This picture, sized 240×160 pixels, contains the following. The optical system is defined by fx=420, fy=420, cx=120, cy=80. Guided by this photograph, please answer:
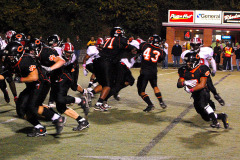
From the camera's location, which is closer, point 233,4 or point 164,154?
point 164,154

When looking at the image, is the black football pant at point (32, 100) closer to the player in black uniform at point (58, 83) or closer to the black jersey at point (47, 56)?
the player in black uniform at point (58, 83)

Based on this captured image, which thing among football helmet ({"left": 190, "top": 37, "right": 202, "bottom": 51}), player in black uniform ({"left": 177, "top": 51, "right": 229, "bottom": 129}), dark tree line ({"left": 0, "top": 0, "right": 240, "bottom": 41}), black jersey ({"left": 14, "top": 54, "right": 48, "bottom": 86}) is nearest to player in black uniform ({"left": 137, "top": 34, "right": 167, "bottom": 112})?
football helmet ({"left": 190, "top": 37, "right": 202, "bottom": 51})

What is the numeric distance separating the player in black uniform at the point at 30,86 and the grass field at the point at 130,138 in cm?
31

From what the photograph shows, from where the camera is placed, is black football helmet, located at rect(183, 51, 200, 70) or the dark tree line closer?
black football helmet, located at rect(183, 51, 200, 70)

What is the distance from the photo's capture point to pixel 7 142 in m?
6.38

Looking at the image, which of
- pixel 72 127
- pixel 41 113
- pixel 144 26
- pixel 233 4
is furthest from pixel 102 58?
pixel 233 4

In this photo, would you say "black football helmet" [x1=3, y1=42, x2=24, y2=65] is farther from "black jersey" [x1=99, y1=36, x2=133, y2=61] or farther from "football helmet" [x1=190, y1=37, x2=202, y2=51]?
"football helmet" [x1=190, y1=37, x2=202, y2=51]

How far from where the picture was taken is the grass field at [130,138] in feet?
18.7

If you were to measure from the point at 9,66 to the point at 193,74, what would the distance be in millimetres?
3101

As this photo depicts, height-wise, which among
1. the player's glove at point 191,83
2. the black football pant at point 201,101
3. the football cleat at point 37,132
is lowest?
the football cleat at point 37,132

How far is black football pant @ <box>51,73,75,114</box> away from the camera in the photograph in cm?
710

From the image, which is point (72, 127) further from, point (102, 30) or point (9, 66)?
point (102, 30)

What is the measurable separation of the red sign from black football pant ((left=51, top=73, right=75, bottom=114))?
22.0m

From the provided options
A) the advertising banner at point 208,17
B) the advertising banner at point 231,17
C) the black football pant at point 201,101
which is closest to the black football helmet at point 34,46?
the black football pant at point 201,101
